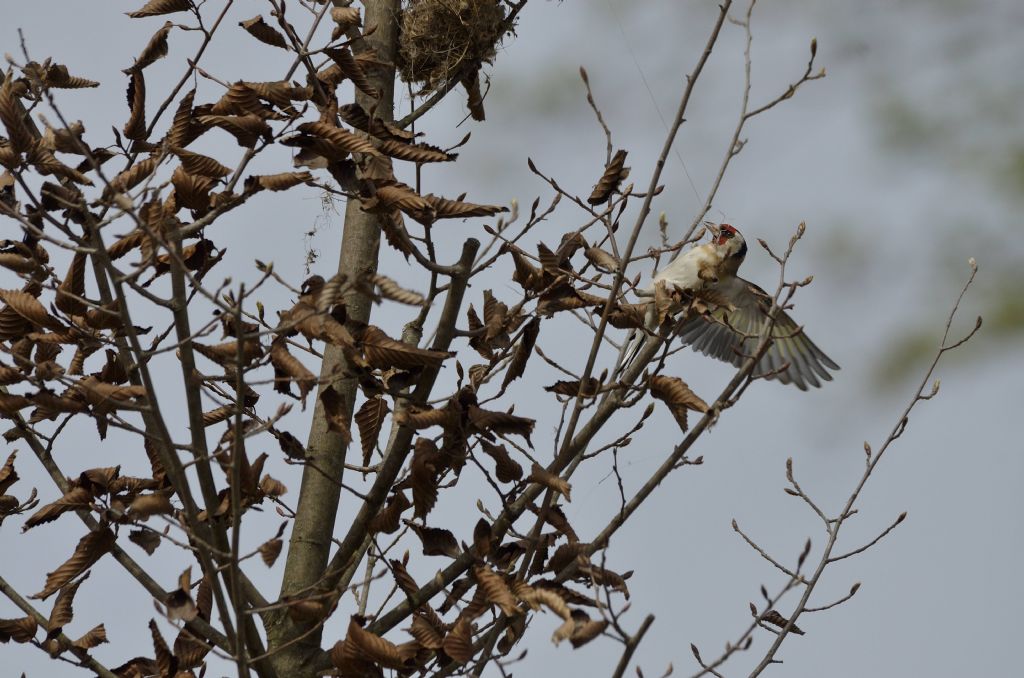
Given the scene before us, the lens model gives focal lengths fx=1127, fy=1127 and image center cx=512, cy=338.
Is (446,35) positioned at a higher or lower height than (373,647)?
higher

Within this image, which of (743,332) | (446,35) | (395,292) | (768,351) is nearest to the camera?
(395,292)

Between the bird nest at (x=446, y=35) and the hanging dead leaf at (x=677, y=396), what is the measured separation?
2.02 metres

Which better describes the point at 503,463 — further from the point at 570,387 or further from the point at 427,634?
the point at 427,634

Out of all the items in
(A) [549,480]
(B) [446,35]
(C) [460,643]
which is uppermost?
(B) [446,35]

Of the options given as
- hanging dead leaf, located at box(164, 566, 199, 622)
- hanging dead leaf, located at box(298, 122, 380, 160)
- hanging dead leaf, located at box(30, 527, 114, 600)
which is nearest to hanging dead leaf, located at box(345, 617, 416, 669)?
hanging dead leaf, located at box(164, 566, 199, 622)

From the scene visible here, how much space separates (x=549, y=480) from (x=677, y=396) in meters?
0.32

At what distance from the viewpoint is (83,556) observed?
2.38 metres

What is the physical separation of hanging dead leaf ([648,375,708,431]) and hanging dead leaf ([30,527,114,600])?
1.20 metres

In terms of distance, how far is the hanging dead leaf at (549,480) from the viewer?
2.19 meters

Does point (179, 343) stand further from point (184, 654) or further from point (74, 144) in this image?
point (184, 654)

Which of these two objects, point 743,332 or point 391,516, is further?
point 743,332

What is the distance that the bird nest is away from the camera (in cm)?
407

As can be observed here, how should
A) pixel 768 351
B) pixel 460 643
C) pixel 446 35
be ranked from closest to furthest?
pixel 460 643
pixel 446 35
pixel 768 351

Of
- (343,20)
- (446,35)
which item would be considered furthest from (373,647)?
(446,35)
